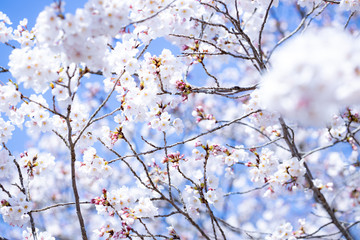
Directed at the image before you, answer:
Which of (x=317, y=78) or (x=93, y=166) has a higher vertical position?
(x=93, y=166)

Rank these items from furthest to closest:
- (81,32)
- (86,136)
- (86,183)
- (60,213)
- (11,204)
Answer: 1. (86,183)
2. (60,213)
3. (86,136)
4. (11,204)
5. (81,32)

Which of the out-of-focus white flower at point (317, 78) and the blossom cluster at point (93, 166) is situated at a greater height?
the blossom cluster at point (93, 166)

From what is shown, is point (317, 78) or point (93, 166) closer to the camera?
point (317, 78)

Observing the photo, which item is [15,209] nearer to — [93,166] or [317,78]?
[93,166]

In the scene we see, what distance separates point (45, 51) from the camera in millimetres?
2023

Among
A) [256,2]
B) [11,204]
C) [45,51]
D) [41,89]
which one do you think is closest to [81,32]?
[45,51]

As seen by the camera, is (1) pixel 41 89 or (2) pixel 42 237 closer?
(1) pixel 41 89

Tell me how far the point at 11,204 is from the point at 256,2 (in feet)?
9.85

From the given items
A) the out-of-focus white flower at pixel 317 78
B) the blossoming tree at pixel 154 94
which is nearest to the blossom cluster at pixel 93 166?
the blossoming tree at pixel 154 94

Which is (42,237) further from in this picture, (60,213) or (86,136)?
(60,213)

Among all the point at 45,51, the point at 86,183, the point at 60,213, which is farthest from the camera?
the point at 86,183

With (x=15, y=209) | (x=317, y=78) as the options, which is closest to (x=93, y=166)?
(x=15, y=209)

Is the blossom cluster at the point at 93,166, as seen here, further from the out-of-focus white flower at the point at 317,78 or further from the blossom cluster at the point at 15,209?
the out-of-focus white flower at the point at 317,78

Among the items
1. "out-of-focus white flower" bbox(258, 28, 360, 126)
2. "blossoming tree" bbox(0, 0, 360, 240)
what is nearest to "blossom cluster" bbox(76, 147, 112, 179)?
"blossoming tree" bbox(0, 0, 360, 240)
